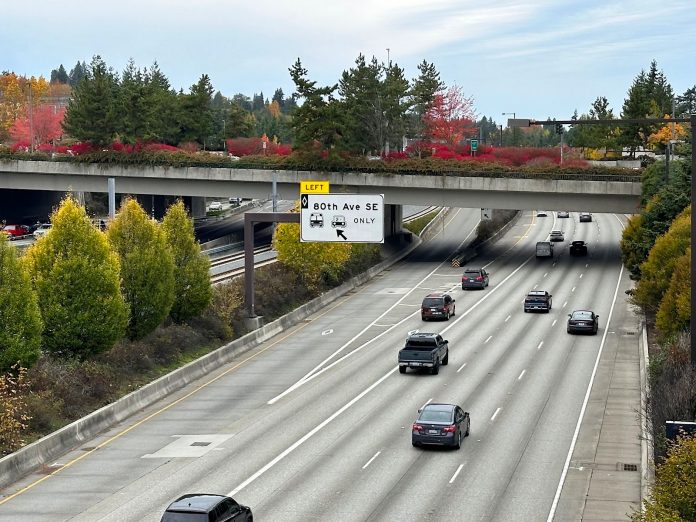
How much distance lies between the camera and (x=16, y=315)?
40.0m

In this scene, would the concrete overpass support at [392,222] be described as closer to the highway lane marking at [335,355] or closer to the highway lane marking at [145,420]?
the highway lane marking at [335,355]

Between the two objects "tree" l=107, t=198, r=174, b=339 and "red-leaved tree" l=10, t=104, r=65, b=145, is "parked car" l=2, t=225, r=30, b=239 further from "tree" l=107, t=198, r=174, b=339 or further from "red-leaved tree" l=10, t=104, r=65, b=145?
"red-leaved tree" l=10, t=104, r=65, b=145

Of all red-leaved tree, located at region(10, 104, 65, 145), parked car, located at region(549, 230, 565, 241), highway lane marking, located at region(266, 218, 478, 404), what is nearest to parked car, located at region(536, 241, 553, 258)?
parked car, located at region(549, 230, 565, 241)

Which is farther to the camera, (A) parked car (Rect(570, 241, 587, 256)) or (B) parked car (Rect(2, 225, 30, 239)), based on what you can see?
(B) parked car (Rect(2, 225, 30, 239))

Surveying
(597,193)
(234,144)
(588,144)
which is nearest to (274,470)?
(597,193)

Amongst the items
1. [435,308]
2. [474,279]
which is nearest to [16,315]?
[435,308]

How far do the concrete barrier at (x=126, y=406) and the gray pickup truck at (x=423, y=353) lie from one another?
9.74m

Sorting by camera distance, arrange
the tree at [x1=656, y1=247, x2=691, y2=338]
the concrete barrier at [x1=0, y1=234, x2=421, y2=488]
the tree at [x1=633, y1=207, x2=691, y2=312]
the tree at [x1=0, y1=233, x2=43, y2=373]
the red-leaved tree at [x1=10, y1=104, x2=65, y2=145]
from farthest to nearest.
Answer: the red-leaved tree at [x1=10, y1=104, x2=65, y2=145] → the tree at [x1=633, y1=207, x2=691, y2=312] → the tree at [x1=656, y1=247, x2=691, y2=338] → the tree at [x1=0, y1=233, x2=43, y2=373] → the concrete barrier at [x1=0, y1=234, x2=421, y2=488]

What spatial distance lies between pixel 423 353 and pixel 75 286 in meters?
16.7

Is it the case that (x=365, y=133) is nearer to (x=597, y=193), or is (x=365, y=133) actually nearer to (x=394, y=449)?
(x=597, y=193)

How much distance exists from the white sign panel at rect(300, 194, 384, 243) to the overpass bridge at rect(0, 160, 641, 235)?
1510 inches

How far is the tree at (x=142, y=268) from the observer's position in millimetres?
52000

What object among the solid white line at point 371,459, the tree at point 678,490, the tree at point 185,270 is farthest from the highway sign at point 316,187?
the tree at point 678,490

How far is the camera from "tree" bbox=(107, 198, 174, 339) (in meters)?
52.0
